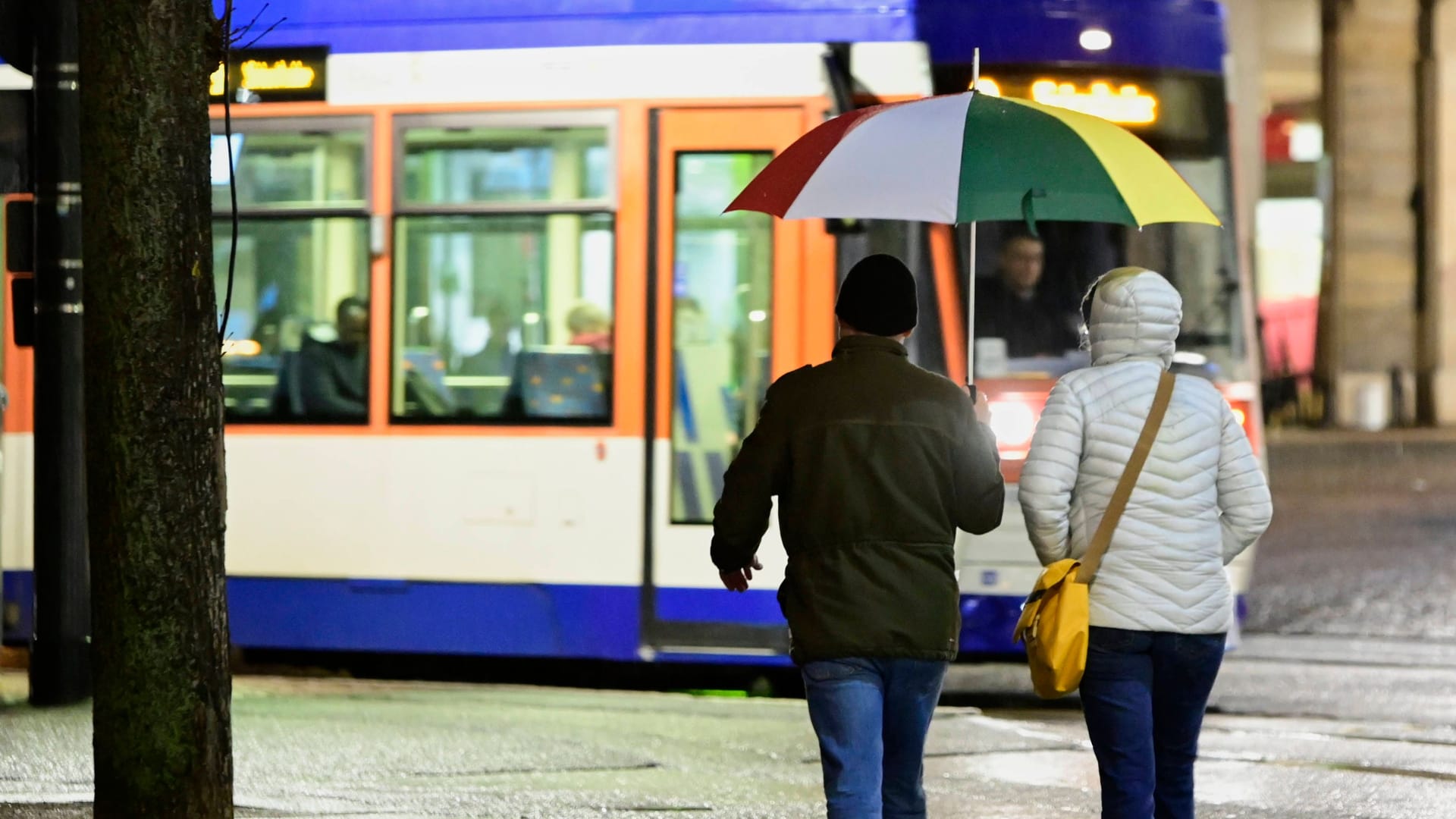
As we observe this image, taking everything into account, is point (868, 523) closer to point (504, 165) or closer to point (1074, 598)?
point (1074, 598)

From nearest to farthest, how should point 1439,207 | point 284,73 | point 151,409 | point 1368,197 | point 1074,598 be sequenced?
point 1074,598 → point 151,409 → point 284,73 → point 1439,207 → point 1368,197

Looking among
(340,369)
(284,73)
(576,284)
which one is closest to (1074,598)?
(576,284)

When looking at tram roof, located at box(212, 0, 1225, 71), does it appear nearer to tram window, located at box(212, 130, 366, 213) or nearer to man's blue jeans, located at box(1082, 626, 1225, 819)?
tram window, located at box(212, 130, 366, 213)

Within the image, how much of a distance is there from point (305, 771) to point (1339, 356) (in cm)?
2412

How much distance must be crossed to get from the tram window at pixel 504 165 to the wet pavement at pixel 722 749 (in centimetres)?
211

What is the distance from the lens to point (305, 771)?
702 cm

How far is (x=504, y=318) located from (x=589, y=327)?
0.39m

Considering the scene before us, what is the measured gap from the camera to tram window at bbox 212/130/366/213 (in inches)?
368

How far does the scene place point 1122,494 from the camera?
4.74 metres

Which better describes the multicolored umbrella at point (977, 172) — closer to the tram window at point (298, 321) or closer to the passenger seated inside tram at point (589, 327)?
the passenger seated inside tram at point (589, 327)

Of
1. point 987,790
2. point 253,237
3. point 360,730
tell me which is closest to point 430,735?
point 360,730

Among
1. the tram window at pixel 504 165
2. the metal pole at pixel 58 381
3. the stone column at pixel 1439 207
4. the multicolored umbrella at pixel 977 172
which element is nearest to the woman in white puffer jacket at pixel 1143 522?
the multicolored umbrella at pixel 977 172

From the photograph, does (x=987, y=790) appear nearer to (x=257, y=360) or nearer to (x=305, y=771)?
(x=305, y=771)

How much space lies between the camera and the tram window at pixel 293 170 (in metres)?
9.35
